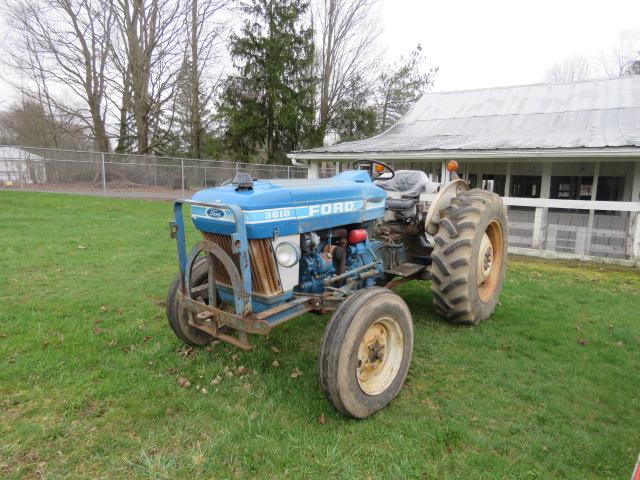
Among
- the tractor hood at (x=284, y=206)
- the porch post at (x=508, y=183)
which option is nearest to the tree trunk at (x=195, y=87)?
the porch post at (x=508, y=183)

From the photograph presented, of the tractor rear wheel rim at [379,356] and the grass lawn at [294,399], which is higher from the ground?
the tractor rear wheel rim at [379,356]

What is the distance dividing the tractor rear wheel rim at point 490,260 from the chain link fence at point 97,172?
11871mm

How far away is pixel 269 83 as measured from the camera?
2223 centimetres

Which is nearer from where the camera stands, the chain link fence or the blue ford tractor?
the blue ford tractor

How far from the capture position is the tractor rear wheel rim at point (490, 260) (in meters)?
4.21

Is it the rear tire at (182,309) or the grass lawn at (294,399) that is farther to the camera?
the rear tire at (182,309)

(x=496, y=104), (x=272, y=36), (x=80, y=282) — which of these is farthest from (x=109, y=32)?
(x=80, y=282)

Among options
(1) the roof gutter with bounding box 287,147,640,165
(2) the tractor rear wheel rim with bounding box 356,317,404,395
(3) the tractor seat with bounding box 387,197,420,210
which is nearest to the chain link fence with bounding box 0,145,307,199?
(1) the roof gutter with bounding box 287,147,640,165

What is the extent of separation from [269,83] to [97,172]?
10.6 m

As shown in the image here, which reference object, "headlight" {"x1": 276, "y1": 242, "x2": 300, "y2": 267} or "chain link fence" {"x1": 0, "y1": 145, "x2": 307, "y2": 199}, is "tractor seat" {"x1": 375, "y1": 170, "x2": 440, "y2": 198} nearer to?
"headlight" {"x1": 276, "y1": 242, "x2": 300, "y2": 267}

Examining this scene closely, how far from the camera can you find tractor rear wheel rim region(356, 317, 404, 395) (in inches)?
106

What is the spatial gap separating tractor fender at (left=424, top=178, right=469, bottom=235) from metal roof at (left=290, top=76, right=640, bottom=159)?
4880mm

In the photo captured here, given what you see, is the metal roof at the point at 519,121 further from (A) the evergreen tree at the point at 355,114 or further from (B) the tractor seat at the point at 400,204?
(A) the evergreen tree at the point at 355,114

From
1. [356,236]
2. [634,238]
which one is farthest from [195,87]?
[356,236]
